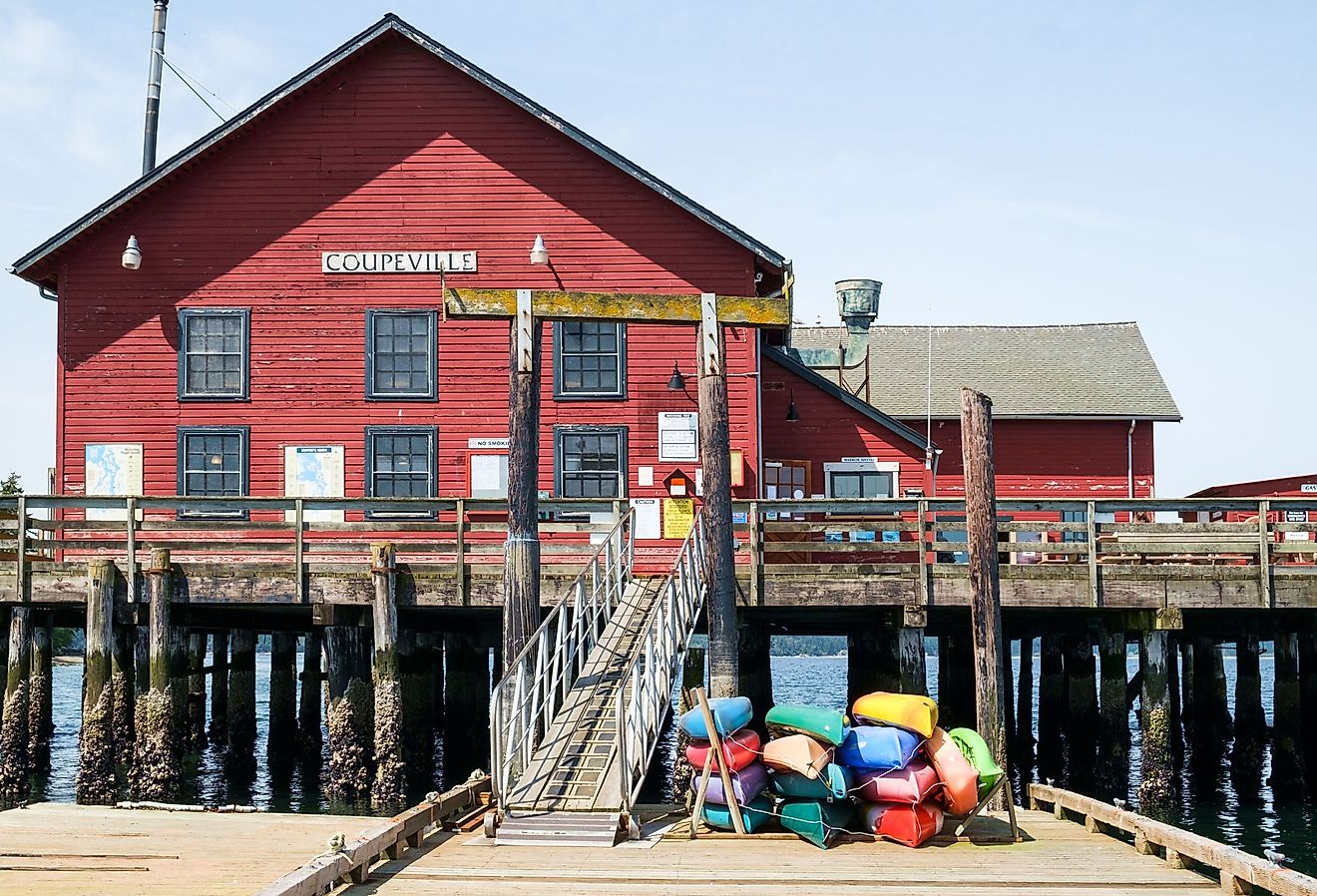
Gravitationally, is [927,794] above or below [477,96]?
below

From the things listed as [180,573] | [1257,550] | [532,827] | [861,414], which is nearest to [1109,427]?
[861,414]

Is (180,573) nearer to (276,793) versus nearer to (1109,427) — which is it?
(276,793)

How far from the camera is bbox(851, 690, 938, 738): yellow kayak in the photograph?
13.3 m

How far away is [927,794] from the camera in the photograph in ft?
43.0

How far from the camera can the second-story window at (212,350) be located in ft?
82.0

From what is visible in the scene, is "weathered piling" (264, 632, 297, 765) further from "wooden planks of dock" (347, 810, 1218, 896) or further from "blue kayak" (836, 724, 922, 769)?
"blue kayak" (836, 724, 922, 769)

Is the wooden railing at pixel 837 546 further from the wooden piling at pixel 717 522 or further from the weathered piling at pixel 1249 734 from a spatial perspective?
the weathered piling at pixel 1249 734

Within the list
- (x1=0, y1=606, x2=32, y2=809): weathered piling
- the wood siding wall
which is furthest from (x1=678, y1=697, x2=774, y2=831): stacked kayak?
(x1=0, y1=606, x2=32, y2=809): weathered piling

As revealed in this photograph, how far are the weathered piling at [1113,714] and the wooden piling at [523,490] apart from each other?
847cm

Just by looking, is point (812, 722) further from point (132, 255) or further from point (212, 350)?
point (132, 255)

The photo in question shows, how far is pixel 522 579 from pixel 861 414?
1302cm

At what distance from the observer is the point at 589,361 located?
24.9 metres

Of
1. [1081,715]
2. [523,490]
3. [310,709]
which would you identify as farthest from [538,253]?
[1081,715]

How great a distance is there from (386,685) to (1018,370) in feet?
71.5
